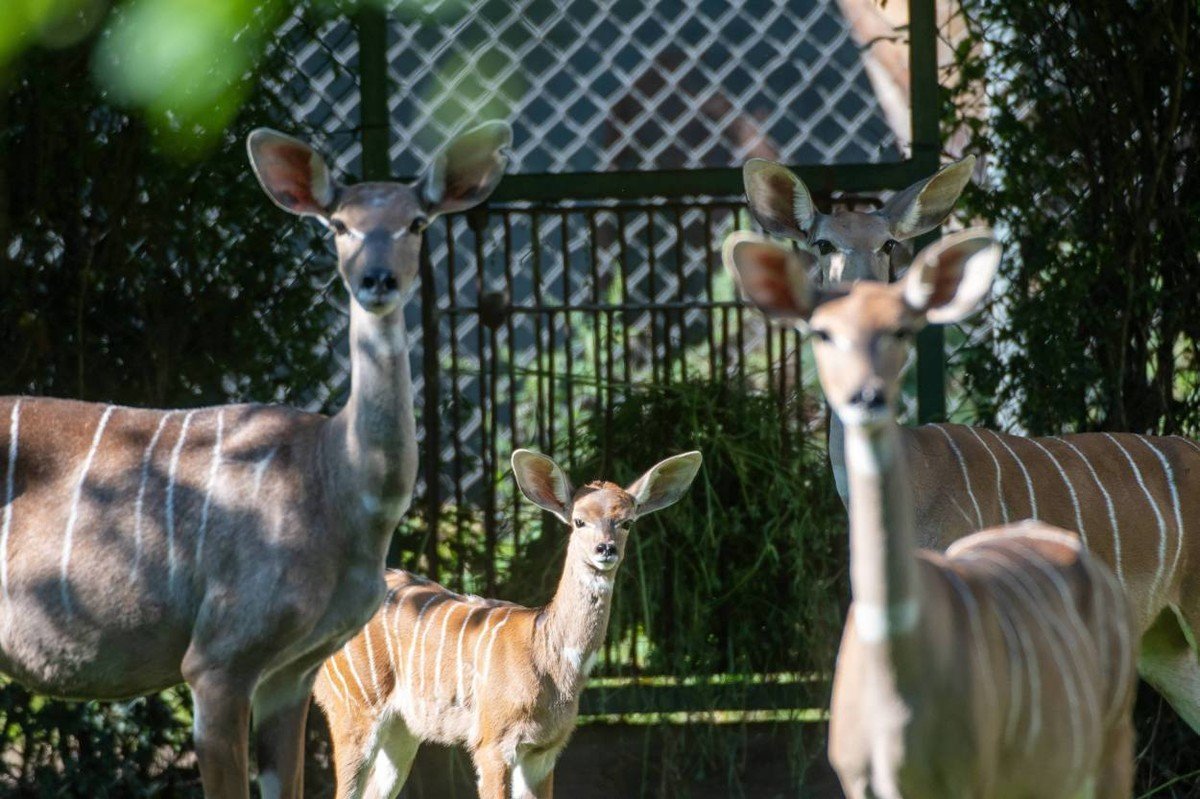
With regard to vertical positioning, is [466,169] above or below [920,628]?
above

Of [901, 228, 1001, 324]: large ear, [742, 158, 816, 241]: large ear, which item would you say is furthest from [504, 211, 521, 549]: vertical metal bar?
[901, 228, 1001, 324]: large ear

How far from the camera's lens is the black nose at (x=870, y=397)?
7.98 ft

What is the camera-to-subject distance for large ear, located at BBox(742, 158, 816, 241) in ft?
14.2

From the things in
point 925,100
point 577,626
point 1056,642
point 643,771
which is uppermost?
point 925,100

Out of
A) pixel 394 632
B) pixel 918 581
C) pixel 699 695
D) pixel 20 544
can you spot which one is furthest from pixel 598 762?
pixel 918 581

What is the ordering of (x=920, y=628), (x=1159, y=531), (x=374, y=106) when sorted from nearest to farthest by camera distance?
(x=920, y=628) → (x=1159, y=531) → (x=374, y=106)

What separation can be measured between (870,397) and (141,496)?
1858 mm

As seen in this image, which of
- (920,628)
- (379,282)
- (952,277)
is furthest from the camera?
(379,282)

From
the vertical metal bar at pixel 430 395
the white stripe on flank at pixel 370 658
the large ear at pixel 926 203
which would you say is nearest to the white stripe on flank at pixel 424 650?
the white stripe on flank at pixel 370 658

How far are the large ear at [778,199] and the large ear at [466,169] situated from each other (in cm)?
81

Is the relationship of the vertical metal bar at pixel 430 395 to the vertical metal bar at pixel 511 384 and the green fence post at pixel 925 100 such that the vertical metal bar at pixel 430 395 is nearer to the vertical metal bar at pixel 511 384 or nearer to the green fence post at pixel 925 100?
the vertical metal bar at pixel 511 384

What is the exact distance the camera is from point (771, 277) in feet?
8.85

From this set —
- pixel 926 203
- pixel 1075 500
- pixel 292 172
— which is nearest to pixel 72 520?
pixel 292 172

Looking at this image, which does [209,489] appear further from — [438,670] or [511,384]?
[511,384]
